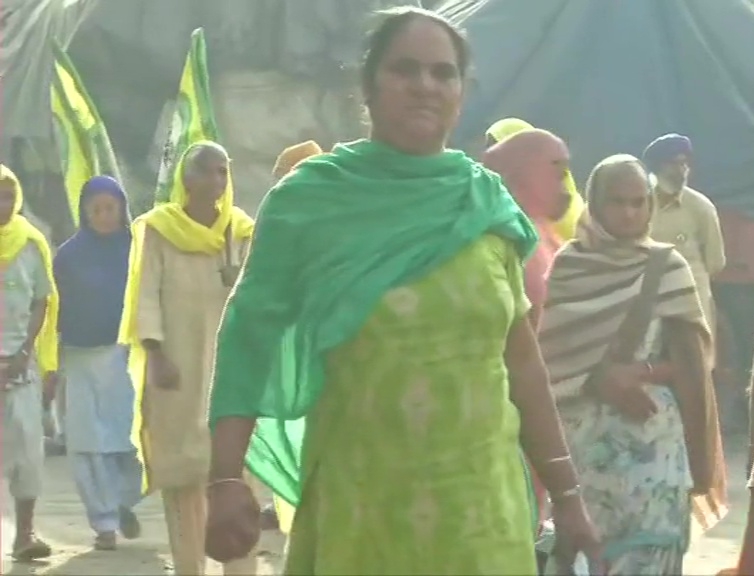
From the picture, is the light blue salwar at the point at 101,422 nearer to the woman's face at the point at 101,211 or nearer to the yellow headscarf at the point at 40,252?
the yellow headscarf at the point at 40,252

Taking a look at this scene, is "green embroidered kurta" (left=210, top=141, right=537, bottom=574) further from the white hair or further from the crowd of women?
the white hair

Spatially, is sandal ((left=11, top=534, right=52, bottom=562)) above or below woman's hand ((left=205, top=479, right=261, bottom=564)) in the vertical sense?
below

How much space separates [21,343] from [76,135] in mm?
3073

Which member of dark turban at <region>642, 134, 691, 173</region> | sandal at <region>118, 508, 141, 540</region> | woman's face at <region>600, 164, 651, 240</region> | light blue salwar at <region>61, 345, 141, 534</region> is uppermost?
dark turban at <region>642, 134, 691, 173</region>

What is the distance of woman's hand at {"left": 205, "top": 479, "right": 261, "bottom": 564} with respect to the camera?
10.5 feet

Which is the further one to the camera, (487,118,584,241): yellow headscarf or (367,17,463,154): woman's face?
(487,118,584,241): yellow headscarf

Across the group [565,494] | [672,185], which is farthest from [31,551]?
[565,494]

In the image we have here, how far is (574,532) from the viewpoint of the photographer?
3512 millimetres

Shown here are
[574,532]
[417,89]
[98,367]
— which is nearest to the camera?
[417,89]

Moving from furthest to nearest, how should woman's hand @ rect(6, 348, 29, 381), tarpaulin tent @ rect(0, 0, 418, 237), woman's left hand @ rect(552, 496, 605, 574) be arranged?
tarpaulin tent @ rect(0, 0, 418, 237)
woman's hand @ rect(6, 348, 29, 381)
woman's left hand @ rect(552, 496, 605, 574)

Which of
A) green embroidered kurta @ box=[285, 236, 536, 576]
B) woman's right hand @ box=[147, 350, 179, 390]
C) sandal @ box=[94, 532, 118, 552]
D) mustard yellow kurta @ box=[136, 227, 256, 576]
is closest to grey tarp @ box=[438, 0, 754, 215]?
sandal @ box=[94, 532, 118, 552]

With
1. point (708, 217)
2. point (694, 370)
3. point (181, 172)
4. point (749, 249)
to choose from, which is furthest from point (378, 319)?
point (749, 249)

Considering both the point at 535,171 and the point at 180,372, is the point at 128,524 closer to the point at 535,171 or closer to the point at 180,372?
the point at 180,372

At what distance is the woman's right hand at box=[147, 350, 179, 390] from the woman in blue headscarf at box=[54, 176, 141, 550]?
5.73 ft
